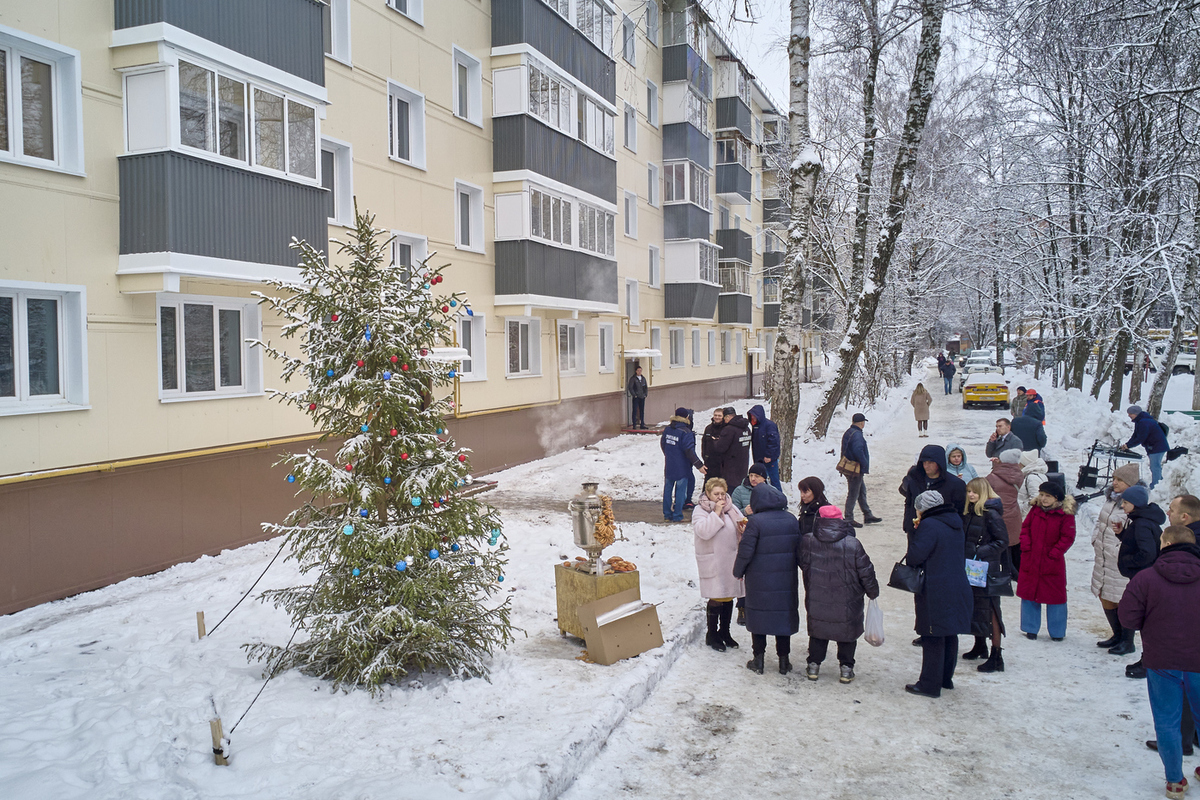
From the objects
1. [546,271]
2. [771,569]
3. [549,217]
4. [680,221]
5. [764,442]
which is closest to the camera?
[771,569]

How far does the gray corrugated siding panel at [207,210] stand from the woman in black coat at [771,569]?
6.91 m

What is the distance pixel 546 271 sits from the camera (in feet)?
56.7

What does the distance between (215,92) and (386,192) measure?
4.37 m

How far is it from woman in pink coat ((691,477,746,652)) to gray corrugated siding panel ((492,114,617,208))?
1154 centimetres

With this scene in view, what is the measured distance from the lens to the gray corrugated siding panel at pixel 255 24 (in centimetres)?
895

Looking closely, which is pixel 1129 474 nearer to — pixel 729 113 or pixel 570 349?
pixel 570 349

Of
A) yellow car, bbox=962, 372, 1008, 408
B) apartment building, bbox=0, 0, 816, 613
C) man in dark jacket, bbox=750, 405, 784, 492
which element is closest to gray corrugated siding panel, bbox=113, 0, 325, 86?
apartment building, bbox=0, 0, 816, 613

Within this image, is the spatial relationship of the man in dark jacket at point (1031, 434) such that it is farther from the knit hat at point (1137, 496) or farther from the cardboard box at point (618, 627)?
the cardboard box at point (618, 627)

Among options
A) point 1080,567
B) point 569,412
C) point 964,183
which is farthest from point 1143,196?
point 569,412

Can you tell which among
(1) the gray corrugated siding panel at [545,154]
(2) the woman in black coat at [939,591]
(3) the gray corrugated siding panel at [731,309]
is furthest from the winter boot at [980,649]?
(3) the gray corrugated siding panel at [731,309]

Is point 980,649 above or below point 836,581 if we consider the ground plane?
below

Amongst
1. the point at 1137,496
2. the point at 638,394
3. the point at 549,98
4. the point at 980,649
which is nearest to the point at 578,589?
the point at 980,649

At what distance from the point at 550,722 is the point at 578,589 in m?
1.63

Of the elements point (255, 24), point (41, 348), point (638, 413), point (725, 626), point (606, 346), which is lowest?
point (725, 626)
